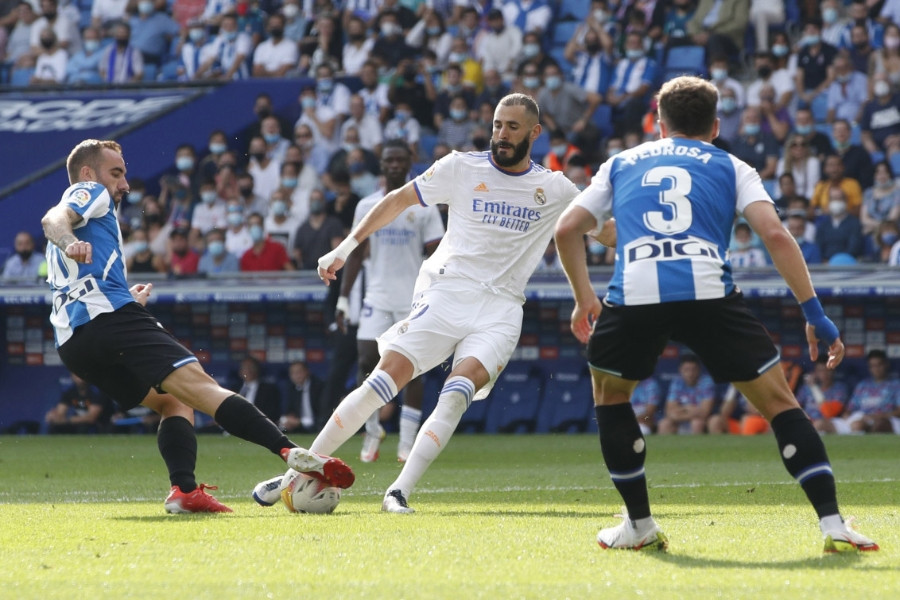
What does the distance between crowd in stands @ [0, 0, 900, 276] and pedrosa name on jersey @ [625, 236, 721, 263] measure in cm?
1050

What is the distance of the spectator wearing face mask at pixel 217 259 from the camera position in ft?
59.6

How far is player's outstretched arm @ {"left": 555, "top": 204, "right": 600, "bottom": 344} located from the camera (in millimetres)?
5473

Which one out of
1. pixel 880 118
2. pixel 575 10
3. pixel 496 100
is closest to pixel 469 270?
pixel 880 118

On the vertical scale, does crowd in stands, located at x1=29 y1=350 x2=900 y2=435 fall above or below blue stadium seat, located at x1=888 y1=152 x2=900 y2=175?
below

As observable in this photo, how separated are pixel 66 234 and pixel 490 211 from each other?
7.20 feet

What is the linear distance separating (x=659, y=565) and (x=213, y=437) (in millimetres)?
11689

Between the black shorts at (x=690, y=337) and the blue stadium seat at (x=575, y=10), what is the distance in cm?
1566

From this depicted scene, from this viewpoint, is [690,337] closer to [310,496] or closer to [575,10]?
[310,496]

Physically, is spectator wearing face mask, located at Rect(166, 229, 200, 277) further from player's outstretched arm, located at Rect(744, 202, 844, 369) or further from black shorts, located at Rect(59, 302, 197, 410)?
player's outstretched arm, located at Rect(744, 202, 844, 369)

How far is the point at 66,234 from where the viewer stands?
7.00 m

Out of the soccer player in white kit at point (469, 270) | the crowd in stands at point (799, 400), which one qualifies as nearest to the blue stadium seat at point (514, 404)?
the crowd in stands at point (799, 400)

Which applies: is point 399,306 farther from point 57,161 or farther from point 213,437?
point 57,161

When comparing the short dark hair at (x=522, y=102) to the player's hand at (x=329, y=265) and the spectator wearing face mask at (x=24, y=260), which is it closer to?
the player's hand at (x=329, y=265)

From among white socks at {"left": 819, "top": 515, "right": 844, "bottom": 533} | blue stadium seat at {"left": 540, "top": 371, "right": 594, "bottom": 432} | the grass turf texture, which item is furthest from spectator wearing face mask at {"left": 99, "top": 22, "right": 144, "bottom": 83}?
white socks at {"left": 819, "top": 515, "right": 844, "bottom": 533}
